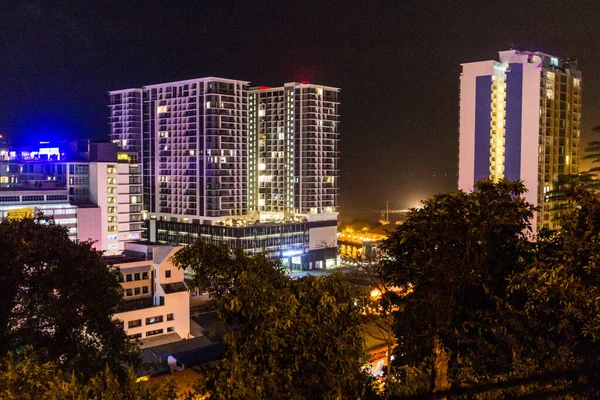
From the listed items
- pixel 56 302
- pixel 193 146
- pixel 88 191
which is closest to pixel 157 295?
pixel 56 302

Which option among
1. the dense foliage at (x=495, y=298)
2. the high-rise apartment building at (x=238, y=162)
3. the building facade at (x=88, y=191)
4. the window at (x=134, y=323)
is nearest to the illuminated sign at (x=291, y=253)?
the high-rise apartment building at (x=238, y=162)

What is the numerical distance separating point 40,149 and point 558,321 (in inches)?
1189

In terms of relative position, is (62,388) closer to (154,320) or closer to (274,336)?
(274,336)

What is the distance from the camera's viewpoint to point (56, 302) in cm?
572

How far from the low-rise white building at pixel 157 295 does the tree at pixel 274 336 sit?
12.9 m

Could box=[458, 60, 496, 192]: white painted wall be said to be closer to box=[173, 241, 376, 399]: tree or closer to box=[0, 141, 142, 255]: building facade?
box=[0, 141, 142, 255]: building facade

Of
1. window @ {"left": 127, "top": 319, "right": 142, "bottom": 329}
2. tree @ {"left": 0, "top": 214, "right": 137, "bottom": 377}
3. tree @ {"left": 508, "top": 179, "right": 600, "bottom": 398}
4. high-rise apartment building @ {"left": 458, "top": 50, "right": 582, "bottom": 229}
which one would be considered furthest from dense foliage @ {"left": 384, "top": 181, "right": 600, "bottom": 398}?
high-rise apartment building @ {"left": 458, "top": 50, "right": 582, "bottom": 229}

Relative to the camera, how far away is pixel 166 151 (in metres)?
31.9

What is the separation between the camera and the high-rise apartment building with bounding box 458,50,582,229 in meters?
23.2

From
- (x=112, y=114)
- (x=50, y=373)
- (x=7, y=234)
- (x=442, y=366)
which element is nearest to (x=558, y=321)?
(x=442, y=366)

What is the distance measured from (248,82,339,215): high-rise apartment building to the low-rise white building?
15.8 meters

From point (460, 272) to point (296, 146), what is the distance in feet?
92.6

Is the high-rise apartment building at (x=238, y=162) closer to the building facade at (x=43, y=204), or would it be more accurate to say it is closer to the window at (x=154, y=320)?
the building facade at (x=43, y=204)

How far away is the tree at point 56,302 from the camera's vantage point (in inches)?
220
